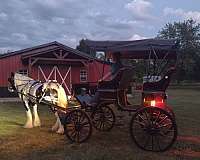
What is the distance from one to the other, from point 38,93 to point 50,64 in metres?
17.3

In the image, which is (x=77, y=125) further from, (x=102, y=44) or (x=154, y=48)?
(x=154, y=48)

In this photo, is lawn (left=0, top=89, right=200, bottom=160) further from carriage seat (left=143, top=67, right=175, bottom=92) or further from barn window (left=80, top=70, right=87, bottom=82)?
barn window (left=80, top=70, right=87, bottom=82)

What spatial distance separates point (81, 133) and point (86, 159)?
1.90m

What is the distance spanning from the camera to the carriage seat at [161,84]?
873 centimetres

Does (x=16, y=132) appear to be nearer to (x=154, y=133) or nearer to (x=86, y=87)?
(x=86, y=87)

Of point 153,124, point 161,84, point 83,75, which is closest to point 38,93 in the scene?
point 161,84

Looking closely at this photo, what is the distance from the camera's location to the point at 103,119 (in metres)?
10.8

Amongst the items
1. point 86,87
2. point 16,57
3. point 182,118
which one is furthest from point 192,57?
point 86,87

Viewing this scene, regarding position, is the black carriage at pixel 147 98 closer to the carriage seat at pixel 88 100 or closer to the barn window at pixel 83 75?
the carriage seat at pixel 88 100

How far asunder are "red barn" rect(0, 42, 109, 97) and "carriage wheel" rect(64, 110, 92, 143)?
648 inches

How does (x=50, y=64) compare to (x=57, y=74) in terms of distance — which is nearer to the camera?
(x=50, y=64)

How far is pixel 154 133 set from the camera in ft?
26.9

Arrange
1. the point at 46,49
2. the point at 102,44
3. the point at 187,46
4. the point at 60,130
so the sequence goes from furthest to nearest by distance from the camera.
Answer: the point at 187,46
the point at 46,49
the point at 60,130
the point at 102,44

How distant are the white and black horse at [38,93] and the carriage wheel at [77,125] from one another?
1.27 m
